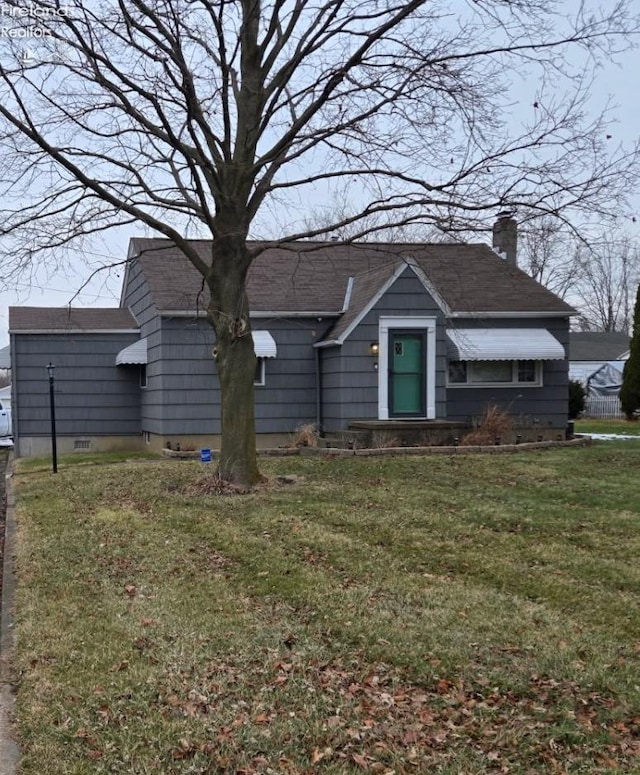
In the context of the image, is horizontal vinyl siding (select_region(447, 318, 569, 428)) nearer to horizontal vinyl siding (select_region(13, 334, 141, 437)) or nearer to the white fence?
horizontal vinyl siding (select_region(13, 334, 141, 437))

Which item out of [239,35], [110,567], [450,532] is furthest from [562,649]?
[239,35]

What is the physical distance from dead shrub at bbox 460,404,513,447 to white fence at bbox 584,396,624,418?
53.9 feet

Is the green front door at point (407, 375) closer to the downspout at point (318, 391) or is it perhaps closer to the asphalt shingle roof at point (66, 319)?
the downspout at point (318, 391)

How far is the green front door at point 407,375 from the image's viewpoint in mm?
16188

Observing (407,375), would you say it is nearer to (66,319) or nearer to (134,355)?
(134,355)

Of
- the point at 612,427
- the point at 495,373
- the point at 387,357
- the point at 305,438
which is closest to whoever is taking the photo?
the point at 305,438

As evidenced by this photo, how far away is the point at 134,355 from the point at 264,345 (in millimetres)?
3335

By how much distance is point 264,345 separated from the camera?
1636 cm

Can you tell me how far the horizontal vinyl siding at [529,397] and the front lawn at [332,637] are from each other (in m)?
7.77

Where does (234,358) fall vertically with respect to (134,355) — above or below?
below

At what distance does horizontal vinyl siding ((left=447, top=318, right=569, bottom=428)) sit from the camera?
1745 centimetres

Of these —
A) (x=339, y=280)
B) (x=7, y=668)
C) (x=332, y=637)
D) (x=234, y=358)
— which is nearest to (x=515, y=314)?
(x=339, y=280)

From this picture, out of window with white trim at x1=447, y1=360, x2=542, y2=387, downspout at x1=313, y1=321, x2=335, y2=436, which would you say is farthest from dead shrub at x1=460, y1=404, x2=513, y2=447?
downspout at x1=313, y1=321, x2=335, y2=436

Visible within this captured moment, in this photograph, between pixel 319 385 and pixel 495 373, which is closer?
pixel 319 385
